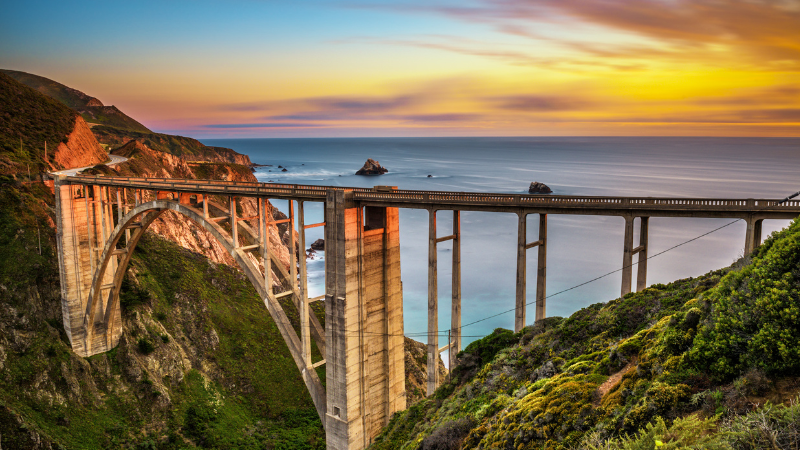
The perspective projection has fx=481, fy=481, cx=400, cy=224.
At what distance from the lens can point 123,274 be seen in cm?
3391

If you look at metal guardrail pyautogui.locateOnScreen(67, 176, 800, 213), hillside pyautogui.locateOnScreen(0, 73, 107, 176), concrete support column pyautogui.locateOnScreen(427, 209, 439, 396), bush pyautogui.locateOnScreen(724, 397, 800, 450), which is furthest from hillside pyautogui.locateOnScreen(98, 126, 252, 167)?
bush pyautogui.locateOnScreen(724, 397, 800, 450)

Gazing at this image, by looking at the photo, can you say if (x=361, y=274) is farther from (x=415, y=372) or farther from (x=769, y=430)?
(x=415, y=372)

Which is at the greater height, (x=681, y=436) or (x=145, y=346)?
(x=681, y=436)

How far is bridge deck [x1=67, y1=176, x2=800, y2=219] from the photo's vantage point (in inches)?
632

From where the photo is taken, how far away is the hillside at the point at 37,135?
44781 mm

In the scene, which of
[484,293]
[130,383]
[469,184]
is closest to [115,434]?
[130,383]

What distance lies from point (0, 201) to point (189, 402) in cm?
2162

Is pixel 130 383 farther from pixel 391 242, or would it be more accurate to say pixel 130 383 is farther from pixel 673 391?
pixel 673 391

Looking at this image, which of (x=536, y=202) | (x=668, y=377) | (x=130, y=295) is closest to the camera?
(x=668, y=377)

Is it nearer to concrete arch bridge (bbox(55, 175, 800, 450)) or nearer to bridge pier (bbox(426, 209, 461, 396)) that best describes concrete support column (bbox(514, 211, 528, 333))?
concrete arch bridge (bbox(55, 175, 800, 450))

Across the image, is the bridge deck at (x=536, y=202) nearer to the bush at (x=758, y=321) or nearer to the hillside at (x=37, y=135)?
the bush at (x=758, y=321)

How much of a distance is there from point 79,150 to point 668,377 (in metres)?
63.2

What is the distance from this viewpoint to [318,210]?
10825 cm

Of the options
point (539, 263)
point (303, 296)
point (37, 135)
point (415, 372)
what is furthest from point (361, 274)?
point (37, 135)
